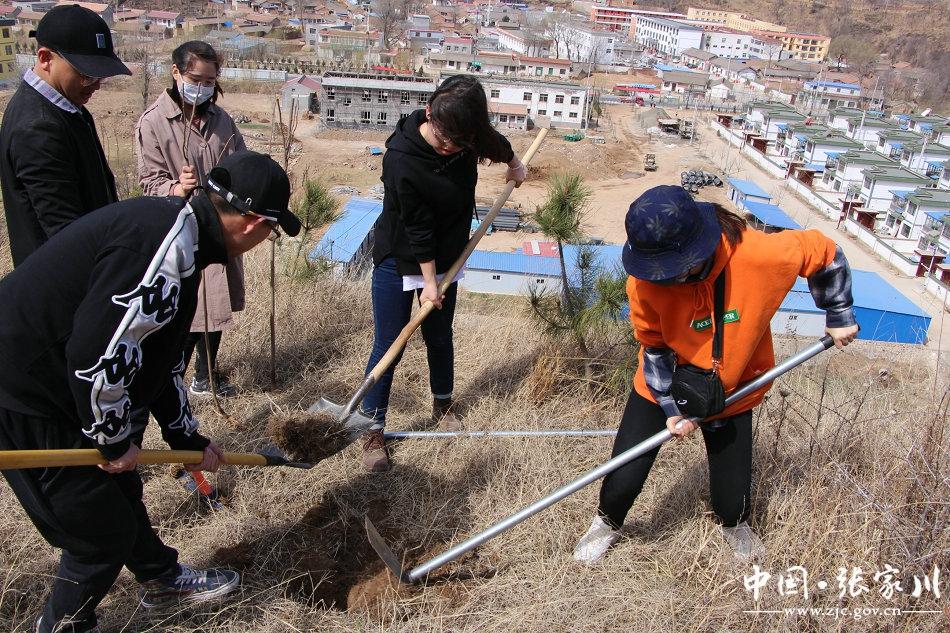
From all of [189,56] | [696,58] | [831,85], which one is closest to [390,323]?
[189,56]

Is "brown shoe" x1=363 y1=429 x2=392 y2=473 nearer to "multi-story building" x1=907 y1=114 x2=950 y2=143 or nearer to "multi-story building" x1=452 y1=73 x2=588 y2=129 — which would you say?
"multi-story building" x1=452 y1=73 x2=588 y2=129

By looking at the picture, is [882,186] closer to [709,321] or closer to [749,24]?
[709,321]

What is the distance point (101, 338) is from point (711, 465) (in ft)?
6.12

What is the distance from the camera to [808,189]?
25.0 metres

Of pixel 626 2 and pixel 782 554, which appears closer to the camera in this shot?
pixel 782 554

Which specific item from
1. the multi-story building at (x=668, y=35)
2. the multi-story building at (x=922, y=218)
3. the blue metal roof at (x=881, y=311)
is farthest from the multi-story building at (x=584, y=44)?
the blue metal roof at (x=881, y=311)

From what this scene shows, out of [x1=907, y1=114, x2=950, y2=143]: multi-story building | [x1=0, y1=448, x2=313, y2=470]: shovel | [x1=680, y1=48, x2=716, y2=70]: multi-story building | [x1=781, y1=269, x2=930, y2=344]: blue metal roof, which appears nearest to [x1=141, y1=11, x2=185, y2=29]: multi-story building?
[x1=680, y1=48, x2=716, y2=70]: multi-story building

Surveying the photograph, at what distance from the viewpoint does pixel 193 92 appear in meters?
2.89

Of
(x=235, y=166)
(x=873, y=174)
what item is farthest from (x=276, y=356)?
(x=873, y=174)

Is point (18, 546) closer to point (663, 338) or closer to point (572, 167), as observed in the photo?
point (663, 338)

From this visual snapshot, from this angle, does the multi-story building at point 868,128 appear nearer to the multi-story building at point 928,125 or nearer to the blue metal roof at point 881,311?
the multi-story building at point 928,125

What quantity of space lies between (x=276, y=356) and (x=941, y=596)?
320cm

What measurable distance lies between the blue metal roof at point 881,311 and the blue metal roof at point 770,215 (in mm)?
5328

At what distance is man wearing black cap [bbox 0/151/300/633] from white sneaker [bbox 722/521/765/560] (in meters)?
1.77
